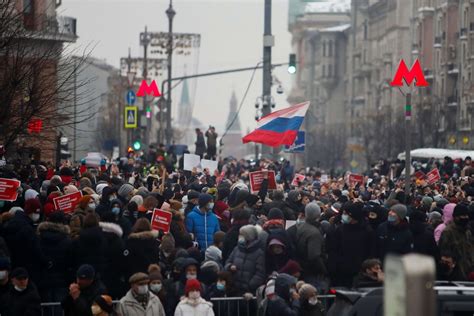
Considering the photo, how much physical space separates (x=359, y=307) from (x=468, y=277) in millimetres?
5332

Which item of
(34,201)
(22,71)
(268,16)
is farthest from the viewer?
(268,16)

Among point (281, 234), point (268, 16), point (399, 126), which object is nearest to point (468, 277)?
point (281, 234)

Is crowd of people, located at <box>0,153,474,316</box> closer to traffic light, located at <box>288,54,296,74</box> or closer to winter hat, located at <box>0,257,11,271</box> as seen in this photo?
winter hat, located at <box>0,257,11,271</box>

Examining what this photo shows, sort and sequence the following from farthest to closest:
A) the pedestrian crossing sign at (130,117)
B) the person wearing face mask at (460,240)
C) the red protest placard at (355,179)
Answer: the pedestrian crossing sign at (130,117), the red protest placard at (355,179), the person wearing face mask at (460,240)

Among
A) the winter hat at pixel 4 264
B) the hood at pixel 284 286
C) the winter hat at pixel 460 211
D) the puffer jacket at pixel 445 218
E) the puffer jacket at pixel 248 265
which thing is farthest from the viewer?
the puffer jacket at pixel 445 218

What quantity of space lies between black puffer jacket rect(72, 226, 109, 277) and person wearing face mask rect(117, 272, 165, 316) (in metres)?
1.67

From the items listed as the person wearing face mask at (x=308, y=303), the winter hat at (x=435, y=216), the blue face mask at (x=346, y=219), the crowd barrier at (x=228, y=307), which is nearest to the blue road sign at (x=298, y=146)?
the winter hat at (x=435, y=216)

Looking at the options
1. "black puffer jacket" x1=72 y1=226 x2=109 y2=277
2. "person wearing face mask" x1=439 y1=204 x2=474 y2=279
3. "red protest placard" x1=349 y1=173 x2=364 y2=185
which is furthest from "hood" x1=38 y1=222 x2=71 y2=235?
"red protest placard" x1=349 y1=173 x2=364 y2=185

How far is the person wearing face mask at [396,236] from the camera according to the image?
51.9 ft

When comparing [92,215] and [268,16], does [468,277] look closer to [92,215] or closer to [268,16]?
[92,215]

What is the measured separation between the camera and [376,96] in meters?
134

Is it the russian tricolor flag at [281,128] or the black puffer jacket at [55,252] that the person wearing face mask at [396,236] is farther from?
the russian tricolor flag at [281,128]

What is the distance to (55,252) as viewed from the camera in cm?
1486

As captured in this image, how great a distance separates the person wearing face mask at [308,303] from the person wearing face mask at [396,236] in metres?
2.52
